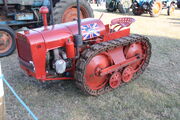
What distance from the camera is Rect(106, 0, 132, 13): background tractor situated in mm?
14930

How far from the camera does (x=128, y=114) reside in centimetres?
298

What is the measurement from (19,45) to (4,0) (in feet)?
10.1

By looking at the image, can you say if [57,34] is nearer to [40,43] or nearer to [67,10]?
[40,43]

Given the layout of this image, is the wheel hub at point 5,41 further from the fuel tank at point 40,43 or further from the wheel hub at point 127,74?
the wheel hub at point 127,74

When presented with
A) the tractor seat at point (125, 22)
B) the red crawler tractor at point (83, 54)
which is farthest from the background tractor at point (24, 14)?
the red crawler tractor at point (83, 54)

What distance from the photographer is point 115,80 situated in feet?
11.8

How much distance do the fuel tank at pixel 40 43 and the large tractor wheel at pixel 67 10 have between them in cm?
238

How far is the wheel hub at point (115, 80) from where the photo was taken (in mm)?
3543

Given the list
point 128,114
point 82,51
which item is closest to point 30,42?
point 82,51

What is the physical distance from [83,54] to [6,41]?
3116 millimetres

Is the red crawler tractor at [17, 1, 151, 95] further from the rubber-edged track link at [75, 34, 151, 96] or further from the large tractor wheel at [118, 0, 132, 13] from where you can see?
the large tractor wheel at [118, 0, 132, 13]

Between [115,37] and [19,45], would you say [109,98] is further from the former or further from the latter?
[19,45]

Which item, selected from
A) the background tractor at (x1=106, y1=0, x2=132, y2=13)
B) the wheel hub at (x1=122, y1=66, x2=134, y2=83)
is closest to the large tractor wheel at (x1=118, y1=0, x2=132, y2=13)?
the background tractor at (x1=106, y1=0, x2=132, y2=13)

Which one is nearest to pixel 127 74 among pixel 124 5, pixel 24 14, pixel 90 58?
pixel 90 58
